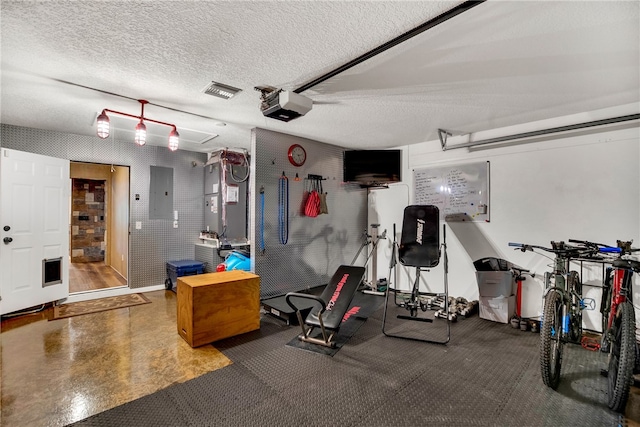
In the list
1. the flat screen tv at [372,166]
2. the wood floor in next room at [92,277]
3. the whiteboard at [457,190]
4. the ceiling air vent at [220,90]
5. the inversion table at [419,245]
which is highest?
the ceiling air vent at [220,90]

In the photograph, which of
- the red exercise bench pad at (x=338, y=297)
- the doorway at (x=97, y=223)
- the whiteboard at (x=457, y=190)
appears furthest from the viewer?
the doorway at (x=97, y=223)

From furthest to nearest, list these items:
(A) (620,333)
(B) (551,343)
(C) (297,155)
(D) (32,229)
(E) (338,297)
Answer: (C) (297,155) → (D) (32,229) → (E) (338,297) → (B) (551,343) → (A) (620,333)

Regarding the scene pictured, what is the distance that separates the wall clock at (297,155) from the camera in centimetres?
462

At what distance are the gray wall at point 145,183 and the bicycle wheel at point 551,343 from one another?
545cm

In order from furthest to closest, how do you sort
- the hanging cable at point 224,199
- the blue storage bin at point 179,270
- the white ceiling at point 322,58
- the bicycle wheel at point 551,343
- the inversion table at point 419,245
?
the hanging cable at point 224,199
the blue storage bin at point 179,270
the inversion table at point 419,245
the bicycle wheel at point 551,343
the white ceiling at point 322,58

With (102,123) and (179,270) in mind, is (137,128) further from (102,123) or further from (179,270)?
(179,270)

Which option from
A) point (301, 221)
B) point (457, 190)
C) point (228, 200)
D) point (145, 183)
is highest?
point (145, 183)

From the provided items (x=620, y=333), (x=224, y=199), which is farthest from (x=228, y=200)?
(x=620, y=333)

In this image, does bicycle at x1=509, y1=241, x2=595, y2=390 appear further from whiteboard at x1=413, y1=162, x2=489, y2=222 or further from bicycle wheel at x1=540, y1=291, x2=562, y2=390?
whiteboard at x1=413, y1=162, x2=489, y2=222

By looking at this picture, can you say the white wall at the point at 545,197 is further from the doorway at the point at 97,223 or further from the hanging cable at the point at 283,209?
the doorway at the point at 97,223

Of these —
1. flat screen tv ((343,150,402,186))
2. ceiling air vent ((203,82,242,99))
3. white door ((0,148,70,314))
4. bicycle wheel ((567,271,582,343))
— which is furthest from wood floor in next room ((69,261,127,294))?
bicycle wheel ((567,271,582,343))

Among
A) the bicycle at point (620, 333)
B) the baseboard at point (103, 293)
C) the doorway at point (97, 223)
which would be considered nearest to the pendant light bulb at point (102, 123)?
the baseboard at point (103, 293)

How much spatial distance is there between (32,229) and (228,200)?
2.66 meters

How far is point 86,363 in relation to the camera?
2.64 meters
